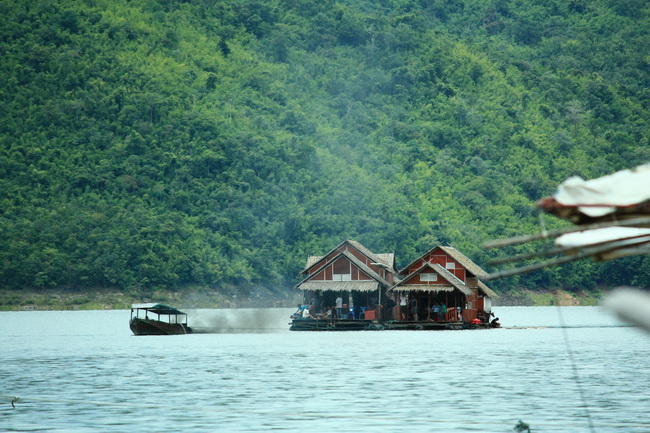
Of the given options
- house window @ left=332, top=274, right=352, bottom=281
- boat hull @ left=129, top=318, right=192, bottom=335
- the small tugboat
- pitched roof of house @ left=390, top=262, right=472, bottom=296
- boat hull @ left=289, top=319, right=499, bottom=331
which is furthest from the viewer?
house window @ left=332, top=274, right=352, bottom=281

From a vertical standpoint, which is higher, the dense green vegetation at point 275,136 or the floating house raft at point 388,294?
the dense green vegetation at point 275,136

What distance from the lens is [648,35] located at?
7362 inches

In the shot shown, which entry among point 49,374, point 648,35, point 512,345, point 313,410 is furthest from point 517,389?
point 648,35

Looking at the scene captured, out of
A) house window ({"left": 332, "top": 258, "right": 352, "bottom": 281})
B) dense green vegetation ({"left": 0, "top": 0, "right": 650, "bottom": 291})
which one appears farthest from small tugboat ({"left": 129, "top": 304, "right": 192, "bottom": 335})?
dense green vegetation ({"left": 0, "top": 0, "right": 650, "bottom": 291})

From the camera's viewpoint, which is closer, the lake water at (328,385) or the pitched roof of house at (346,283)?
the lake water at (328,385)

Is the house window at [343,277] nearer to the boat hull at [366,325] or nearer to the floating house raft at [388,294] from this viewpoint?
the floating house raft at [388,294]

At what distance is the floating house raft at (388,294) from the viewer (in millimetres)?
55969

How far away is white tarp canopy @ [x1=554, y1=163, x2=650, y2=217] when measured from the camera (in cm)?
797

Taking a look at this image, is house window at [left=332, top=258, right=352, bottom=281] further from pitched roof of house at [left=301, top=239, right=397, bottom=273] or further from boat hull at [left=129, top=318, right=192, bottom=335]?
boat hull at [left=129, top=318, right=192, bottom=335]

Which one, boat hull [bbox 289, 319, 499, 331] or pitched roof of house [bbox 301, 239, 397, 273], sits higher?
pitched roof of house [bbox 301, 239, 397, 273]

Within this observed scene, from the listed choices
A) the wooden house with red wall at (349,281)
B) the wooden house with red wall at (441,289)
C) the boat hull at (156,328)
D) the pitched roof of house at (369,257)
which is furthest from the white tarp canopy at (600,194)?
the pitched roof of house at (369,257)

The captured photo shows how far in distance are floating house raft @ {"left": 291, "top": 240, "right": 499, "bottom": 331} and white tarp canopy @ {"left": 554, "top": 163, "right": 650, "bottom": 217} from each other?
47127 mm

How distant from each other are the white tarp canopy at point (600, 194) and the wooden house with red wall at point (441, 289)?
47.5 m

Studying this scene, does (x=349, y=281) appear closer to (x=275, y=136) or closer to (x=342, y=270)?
(x=342, y=270)
